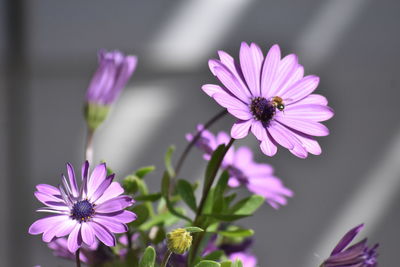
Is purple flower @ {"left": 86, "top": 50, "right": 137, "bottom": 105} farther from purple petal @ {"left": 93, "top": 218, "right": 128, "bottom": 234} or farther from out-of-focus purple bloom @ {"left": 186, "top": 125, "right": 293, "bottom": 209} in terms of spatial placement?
purple petal @ {"left": 93, "top": 218, "right": 128, "bottom": 234}

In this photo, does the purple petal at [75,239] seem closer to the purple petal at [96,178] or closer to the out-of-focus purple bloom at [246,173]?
the purple petal at [96,178]

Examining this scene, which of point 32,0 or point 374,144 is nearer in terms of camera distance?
point 32,0

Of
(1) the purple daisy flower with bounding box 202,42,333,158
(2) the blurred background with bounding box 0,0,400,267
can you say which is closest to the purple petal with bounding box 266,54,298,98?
(1) the purple daisy flower with bounding box 202,42,333,158

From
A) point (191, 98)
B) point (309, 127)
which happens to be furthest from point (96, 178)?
point (191, 98)

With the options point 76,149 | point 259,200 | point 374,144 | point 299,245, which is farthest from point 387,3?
point 259,200

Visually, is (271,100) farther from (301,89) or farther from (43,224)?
(43,224)

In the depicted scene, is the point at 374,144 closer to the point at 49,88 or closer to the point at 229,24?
the point at 229,24

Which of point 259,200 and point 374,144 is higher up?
point 374,144
